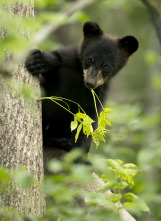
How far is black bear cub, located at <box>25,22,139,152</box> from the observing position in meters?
5.50

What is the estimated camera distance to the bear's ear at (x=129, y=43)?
5.87 metres

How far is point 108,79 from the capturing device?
5.79m

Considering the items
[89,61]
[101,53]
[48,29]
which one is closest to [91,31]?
[101,53]

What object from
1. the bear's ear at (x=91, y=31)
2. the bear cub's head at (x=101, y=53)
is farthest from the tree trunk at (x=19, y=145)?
the bear's ear at (x=91, y=31)

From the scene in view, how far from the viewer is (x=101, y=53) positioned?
18.1 ft

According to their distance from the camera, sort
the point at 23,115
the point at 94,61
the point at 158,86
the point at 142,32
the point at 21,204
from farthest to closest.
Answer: the point at 142,32 < the point at 158,86 < the point at 94,61 < the point at 23,115 < the point at 21,204

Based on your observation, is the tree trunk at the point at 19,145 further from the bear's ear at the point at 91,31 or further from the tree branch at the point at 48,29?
the bear's ear at the point at 91,31

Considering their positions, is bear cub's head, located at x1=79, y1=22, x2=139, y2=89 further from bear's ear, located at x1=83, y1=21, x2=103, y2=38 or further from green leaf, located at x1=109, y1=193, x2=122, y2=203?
green leaf, located at x1=109, y1=193, x2=122, y2=203

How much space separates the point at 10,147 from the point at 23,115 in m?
0.30

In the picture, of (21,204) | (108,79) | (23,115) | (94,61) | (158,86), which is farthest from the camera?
(158,86)

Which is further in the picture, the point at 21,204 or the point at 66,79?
the point at 66,79

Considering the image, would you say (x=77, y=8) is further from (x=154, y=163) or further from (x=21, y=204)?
(x=154, y=163)

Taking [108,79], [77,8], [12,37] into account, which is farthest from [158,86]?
[12,37]

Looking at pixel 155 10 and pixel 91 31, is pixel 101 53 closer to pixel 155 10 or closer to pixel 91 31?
pixel 91 31
